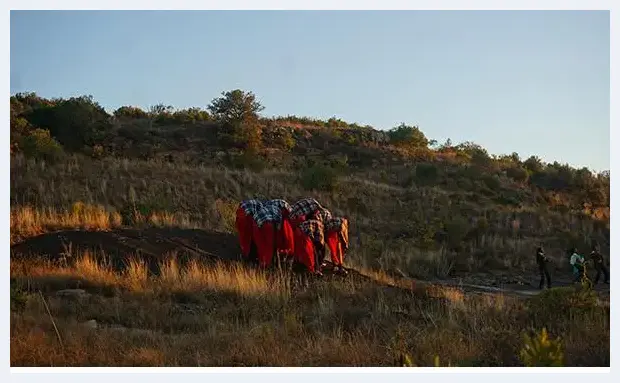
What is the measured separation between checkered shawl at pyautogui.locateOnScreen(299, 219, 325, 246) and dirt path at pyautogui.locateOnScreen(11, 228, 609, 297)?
39.2 inches

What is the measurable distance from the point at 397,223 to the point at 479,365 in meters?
22.6

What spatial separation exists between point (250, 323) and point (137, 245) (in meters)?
5.29

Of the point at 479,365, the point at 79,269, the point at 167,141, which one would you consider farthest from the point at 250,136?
the point at 479,365

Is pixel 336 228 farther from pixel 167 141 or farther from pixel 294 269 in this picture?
pixel 167 141

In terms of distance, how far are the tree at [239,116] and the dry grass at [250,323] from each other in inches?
1351

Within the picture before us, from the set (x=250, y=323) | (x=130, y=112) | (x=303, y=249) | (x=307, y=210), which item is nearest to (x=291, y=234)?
(x=303, y=249)

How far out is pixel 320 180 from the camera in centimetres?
3222

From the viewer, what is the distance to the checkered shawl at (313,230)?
40.9ft

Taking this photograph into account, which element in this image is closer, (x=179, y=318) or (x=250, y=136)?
(x=179, y=318)

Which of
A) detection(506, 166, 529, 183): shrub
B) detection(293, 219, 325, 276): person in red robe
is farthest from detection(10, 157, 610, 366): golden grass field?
detection(506, 166, 529, 183): shrub

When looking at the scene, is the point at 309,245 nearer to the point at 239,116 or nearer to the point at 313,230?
the point at 313,230

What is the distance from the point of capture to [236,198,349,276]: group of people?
1223cm

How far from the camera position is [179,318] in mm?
7930

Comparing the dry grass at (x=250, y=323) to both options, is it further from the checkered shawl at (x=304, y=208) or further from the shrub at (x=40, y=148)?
the shrub at (x=40, y=148)
